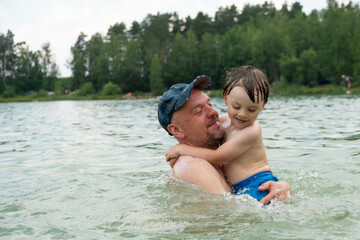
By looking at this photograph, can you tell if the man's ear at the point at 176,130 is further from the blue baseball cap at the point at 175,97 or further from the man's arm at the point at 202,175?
the man's arm at the point at 202,175

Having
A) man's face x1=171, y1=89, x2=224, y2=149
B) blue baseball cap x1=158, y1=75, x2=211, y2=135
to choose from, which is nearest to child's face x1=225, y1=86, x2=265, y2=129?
man's face x1=171, y1=89, x2=224, y2=149

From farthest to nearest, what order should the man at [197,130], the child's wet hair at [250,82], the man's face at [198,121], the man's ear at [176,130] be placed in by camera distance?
the man's ear at [176,130], the man's face at [198,121], the man at [197,130], the child's wet hair at [250,82]

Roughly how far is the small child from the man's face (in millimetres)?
108

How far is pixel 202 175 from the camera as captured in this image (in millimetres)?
3641

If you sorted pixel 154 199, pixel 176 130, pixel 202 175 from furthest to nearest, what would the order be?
pixel 154 199 < pixel 176 130 < pixel 202 175

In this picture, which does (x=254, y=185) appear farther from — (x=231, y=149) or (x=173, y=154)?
(x=173, y=154)

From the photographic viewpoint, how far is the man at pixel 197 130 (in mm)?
Result: 3643

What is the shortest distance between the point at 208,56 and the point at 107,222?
200 ft

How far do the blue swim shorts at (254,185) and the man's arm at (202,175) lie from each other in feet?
0.47

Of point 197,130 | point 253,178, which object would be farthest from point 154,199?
point 253,178

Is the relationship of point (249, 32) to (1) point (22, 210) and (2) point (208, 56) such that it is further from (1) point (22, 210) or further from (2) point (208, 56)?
(1) point (22, 210)

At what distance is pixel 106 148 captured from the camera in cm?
863

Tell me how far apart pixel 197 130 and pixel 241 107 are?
0.48 m

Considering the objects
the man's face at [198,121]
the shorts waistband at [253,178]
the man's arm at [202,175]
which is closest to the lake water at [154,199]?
the man's arm at [202,175]
